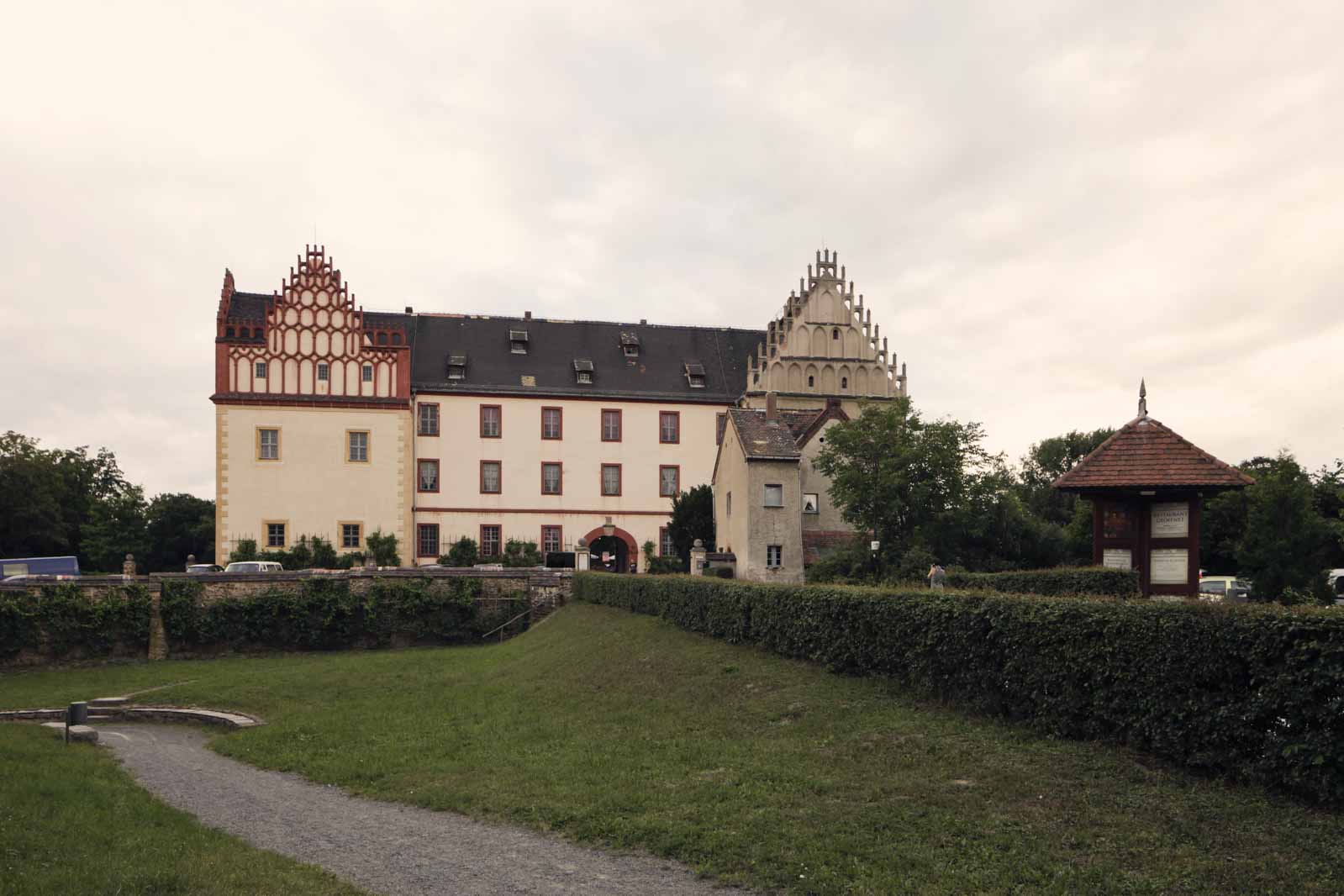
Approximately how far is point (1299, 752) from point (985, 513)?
27893 millimetres

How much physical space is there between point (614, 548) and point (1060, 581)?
34396 millimetres

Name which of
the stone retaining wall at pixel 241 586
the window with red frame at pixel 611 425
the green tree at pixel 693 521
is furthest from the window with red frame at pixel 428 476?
the green tree at pixel 693 521

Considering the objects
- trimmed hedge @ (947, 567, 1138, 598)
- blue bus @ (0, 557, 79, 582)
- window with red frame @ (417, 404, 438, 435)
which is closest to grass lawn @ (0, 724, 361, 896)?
trimmed hedge @ (947, 567, 1138, 598)

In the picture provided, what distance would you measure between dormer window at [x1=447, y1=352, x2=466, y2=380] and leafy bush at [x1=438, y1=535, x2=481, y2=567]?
29.5 feet

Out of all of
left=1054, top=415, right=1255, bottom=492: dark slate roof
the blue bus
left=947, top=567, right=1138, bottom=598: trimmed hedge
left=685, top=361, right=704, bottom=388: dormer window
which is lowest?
the blue bus

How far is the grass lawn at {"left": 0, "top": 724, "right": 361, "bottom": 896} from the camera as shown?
848 cm

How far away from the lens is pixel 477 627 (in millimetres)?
40656

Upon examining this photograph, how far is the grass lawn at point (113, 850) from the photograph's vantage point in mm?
8484

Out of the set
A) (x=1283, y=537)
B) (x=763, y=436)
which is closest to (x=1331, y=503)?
(x=1283, y=537)

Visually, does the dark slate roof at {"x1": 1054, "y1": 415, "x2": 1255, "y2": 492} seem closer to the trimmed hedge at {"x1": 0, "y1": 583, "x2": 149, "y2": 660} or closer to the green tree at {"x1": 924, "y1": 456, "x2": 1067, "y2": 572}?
the green tree at {"x1": 924, "y1": 456, "x2": 1067, "y2": 572}

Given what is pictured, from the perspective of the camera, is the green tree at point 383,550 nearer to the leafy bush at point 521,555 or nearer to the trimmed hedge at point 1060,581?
the leafy bush at point 521,555

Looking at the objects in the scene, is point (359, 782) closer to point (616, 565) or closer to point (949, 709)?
point (949, 709)

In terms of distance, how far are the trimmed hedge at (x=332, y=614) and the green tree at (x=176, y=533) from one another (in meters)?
30.9

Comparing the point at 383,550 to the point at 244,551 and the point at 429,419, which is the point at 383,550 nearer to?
the point at 244,551
